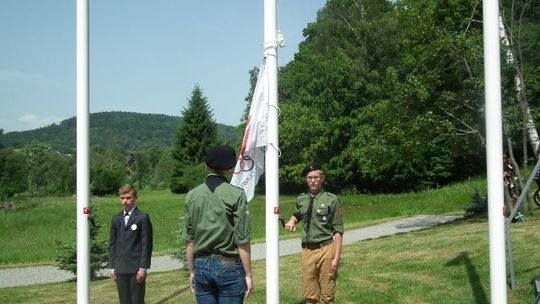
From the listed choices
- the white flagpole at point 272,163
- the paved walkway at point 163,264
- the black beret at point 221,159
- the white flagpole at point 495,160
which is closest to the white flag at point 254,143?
the white flagpole at point 272,163

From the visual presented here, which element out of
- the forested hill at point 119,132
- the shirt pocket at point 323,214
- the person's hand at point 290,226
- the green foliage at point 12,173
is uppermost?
the forested hill at point 119,132

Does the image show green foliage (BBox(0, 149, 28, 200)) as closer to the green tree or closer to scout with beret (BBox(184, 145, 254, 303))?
the green tree

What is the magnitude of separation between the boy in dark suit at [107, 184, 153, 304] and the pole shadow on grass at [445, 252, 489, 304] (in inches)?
167

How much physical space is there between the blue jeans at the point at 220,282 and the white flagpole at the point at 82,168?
174 cm

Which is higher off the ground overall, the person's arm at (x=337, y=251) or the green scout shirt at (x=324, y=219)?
the green scout shirt at (x=324, y=219)

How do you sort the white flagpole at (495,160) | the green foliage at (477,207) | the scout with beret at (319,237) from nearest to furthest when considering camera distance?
the white flagpole at (495,160), the scout with beret at (319,237), the green foliage at (477,207)

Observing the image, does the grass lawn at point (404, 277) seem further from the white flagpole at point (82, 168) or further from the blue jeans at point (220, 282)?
the blue jeans at point (220, 282)

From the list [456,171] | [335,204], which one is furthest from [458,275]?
[456,171]

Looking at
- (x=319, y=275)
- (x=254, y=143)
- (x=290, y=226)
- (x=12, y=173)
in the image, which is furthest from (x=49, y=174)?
(x=254, y=143)

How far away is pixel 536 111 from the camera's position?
16.5m

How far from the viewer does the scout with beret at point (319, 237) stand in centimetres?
670

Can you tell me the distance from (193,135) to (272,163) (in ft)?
200

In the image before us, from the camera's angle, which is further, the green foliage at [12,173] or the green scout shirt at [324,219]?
the green foliage at [12,173]

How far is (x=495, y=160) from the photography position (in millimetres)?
5605
